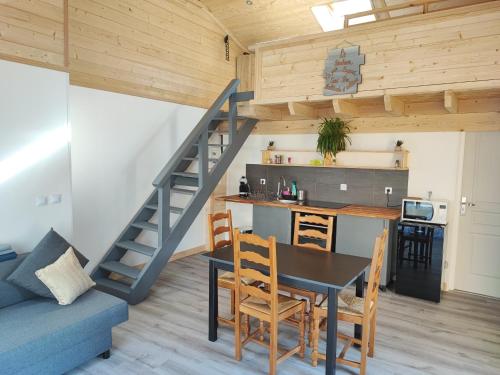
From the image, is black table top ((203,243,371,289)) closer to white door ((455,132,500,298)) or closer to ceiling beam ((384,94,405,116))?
ceiling beam ((384,94,405,116))

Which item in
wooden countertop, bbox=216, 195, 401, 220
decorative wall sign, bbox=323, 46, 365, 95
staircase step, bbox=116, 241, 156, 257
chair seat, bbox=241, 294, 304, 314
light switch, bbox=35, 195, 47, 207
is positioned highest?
decorative wall sign, bbox=323, 46, 365, 95

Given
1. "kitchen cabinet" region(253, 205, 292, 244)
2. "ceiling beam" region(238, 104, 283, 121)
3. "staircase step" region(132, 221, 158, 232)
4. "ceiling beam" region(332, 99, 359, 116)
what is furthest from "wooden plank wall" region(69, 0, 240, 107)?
"ceiling beam" region(332, 99, 359, 116)

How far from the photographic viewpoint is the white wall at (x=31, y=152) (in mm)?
3148

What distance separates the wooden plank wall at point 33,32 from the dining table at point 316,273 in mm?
2315

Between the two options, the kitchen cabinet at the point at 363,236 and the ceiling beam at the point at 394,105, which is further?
the kitchen cabinet at the point at 363,236

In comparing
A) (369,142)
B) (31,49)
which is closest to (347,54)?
(369,142)

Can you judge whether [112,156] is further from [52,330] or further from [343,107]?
[343,107]

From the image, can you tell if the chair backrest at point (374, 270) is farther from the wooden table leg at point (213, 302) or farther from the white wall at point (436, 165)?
the white wall at point (436, 165)

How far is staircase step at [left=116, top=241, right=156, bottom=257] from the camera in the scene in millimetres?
4025

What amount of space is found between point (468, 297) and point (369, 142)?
217 cm

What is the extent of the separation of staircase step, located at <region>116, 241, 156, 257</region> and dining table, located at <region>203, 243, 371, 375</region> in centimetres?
120

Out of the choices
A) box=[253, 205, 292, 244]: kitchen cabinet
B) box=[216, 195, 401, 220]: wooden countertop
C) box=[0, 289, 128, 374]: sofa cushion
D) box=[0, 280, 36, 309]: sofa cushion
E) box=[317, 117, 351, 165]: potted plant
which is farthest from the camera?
box=[253, 205, 292, 244]: kitchen cabinet

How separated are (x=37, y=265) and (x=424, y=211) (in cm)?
387

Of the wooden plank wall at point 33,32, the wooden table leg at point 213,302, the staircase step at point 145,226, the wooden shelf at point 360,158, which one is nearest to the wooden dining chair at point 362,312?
the wooden table leg at point 213,302
